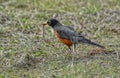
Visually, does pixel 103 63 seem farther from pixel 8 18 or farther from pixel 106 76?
pixel 8 18

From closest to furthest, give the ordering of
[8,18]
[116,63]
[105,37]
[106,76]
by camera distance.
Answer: [106,76], [116,63], [105,37], [8,18]

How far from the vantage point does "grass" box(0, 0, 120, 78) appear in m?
8.80

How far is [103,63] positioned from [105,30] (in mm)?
2041

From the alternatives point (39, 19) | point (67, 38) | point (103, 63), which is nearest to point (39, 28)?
point (39, 19)

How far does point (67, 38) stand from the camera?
9625 mm

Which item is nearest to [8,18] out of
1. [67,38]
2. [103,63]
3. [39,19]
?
[39,19]

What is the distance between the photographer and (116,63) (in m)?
9.17

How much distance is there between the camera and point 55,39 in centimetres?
1067

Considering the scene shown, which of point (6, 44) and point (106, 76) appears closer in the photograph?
point (106, 76)

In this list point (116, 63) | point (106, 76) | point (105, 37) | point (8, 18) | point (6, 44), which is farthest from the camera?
point (8, 18)

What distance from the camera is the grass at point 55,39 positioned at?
880cm

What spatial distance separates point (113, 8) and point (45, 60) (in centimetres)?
358

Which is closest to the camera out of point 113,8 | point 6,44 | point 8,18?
point 6,44

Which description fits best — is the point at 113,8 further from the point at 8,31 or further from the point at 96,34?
the point at 8,31
